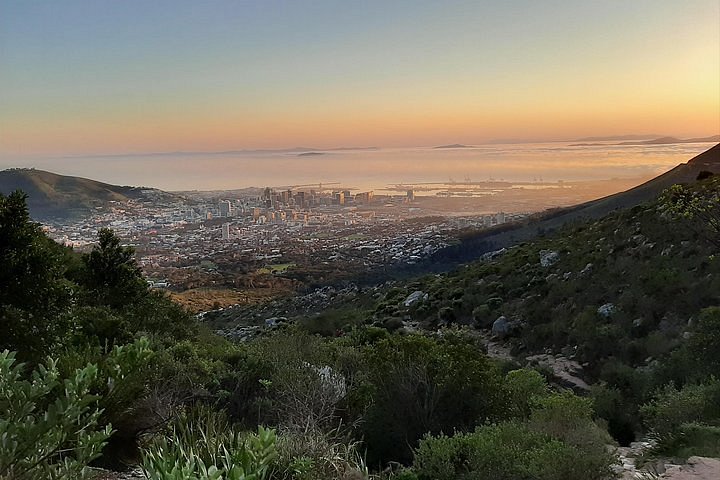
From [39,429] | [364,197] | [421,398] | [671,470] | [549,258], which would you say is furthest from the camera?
[364,197]

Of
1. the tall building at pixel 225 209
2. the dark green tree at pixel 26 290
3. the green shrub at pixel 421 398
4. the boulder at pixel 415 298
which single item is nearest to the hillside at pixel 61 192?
the tall building at pixel 225 209

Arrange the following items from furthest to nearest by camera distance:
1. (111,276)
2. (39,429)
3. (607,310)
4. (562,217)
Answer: (562,217)
(111,276)
(607,310)
(39,429)

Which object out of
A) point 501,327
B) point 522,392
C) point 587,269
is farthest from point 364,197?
point 522,392

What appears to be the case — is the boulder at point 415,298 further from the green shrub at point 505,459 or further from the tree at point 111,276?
the green shrub at point 505,459

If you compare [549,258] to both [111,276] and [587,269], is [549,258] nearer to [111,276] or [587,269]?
[587,269]

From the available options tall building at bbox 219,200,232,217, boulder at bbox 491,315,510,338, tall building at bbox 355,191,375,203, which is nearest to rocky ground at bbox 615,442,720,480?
boulder at bbox 491,315,510,338
